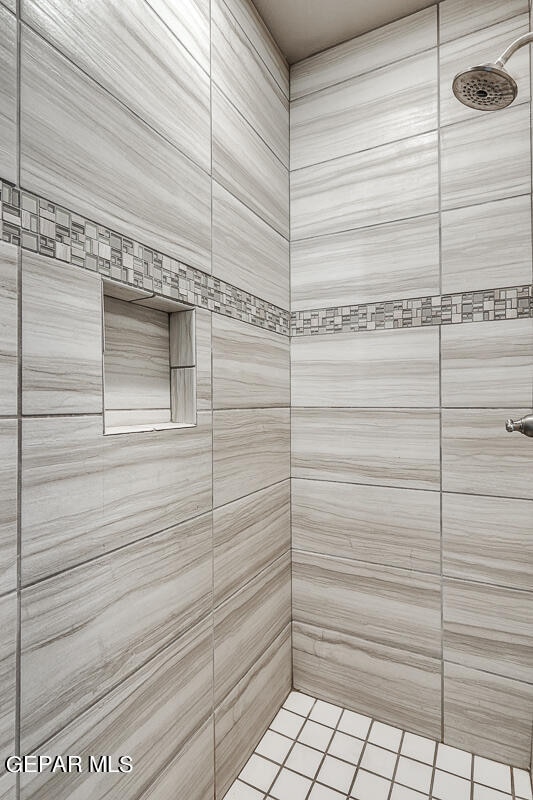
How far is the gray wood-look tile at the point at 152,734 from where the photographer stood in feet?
2.63

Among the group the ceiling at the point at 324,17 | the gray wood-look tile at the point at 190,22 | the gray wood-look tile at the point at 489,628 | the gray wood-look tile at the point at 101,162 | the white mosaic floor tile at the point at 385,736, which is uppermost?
the ceiling at the point at 324,17

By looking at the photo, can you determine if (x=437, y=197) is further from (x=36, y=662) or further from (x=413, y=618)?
(x=36, y=662)

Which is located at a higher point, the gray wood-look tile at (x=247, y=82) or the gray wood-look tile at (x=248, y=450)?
the gray wood-look tile at (x=247, y=82)

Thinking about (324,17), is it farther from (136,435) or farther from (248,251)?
(136,435)

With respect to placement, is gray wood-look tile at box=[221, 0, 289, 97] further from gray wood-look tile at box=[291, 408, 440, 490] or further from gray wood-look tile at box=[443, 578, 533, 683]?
gray wood-look tile at box=[443, 578, 533, 683]

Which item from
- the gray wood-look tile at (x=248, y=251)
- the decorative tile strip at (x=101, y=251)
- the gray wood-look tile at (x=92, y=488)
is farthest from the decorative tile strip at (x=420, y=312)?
the gray wood-look tile at (x=92, y=488)

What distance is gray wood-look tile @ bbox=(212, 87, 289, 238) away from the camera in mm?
1256

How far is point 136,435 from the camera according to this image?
0.96 m

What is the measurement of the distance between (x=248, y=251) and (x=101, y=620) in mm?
1097

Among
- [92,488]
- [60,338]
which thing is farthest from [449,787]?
[60,338]

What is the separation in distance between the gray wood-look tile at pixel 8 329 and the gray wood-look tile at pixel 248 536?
0.67m

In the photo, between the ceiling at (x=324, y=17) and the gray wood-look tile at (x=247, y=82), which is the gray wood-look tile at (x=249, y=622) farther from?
the ceiling at (x=324, y=17)

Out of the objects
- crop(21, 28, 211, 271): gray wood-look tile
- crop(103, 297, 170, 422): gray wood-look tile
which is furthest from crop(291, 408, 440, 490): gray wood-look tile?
crop(21, 28, 211, 271): gray wood-look tile

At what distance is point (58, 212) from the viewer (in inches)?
30.8
